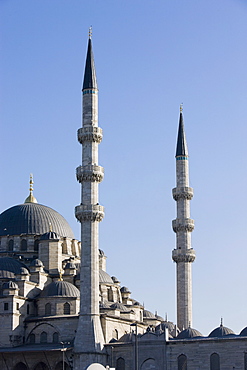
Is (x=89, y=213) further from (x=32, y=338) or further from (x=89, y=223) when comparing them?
(x=32, y=338)

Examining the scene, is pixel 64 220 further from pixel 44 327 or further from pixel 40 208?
pixel 44 327

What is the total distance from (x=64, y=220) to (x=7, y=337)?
1216cm

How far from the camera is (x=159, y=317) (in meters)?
54.7

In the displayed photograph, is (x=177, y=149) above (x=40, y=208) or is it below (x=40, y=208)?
above

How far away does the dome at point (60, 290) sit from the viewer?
46.7m

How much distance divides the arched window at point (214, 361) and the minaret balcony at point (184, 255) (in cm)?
977

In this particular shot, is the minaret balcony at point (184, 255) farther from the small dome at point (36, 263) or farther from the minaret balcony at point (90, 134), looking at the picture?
the minaret balcony at point (90, 134)

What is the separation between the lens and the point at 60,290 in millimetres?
46812

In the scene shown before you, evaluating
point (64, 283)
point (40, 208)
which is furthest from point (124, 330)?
point (40, 208)

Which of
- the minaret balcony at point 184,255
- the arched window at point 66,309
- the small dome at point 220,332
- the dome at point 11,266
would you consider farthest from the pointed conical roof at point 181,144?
the small dome at point 220,332

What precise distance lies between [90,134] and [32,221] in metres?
10.7

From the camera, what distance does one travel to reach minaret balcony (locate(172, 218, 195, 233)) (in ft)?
166

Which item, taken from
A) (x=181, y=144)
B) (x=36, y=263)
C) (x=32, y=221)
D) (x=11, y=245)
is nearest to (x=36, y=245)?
(x=11, y=245)

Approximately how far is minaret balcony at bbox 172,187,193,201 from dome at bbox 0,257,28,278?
1056cm
